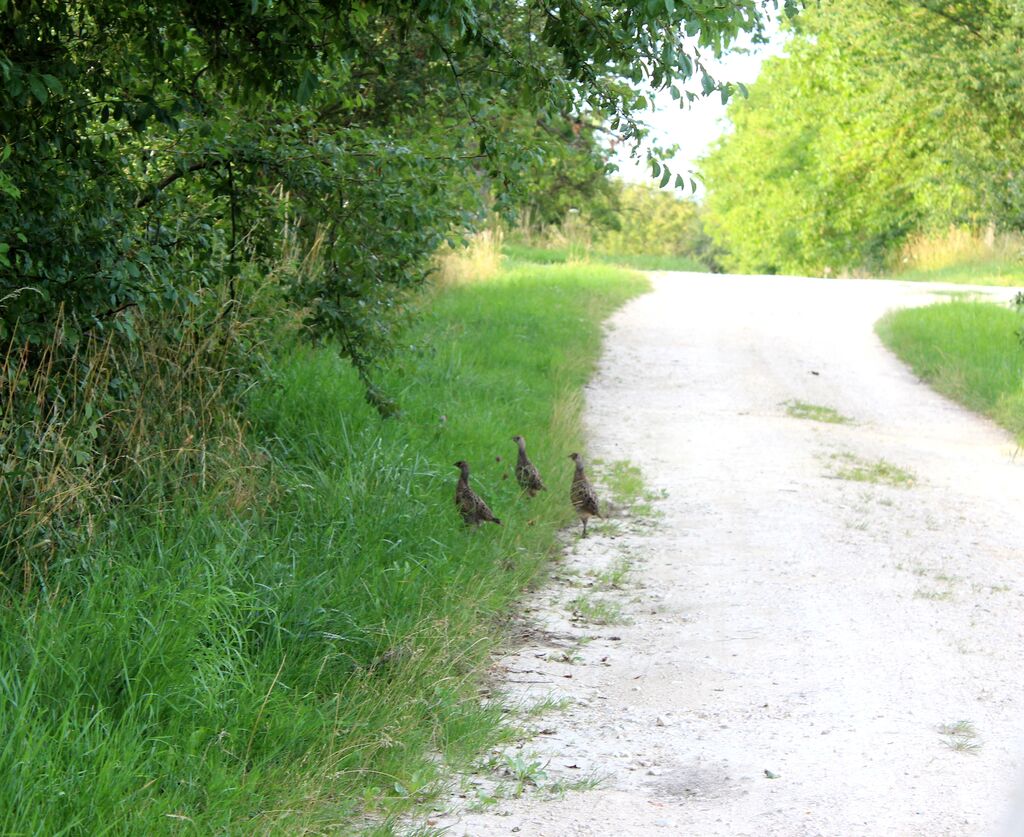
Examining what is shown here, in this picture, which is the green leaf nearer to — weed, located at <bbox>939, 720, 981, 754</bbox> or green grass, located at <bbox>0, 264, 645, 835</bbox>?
green grass, located at <bbox>0, 264, 645, 835</bbox>

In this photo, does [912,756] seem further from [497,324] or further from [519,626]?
[497,324]

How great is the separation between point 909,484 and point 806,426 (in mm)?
2607

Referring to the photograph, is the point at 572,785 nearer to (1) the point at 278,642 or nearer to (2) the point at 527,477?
(1) the point at 278,642

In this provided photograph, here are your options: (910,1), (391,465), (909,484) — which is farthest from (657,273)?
(391,465)

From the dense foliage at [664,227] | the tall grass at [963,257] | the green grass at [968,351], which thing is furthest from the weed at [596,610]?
the dense foliage at [664,227]

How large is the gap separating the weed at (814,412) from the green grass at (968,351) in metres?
1.75

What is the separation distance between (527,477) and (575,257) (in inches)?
780

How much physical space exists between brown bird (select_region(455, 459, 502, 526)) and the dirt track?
599 mm

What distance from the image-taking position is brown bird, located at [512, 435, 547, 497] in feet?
28.8

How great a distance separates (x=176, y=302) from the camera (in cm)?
618

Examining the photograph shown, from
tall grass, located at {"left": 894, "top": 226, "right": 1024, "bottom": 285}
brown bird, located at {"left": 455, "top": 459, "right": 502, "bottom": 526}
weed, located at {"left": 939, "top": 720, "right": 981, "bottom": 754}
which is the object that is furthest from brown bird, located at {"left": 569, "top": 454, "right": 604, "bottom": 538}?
tall grass, located at {"left": 894, "top": 226, "right": 1024, "bottom": 285}

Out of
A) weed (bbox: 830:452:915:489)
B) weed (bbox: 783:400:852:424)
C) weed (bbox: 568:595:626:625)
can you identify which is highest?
weed (bbox: 783:400:852:424)

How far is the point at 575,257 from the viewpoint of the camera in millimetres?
28141

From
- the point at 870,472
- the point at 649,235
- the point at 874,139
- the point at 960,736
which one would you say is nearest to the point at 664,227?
the point at 649,235
